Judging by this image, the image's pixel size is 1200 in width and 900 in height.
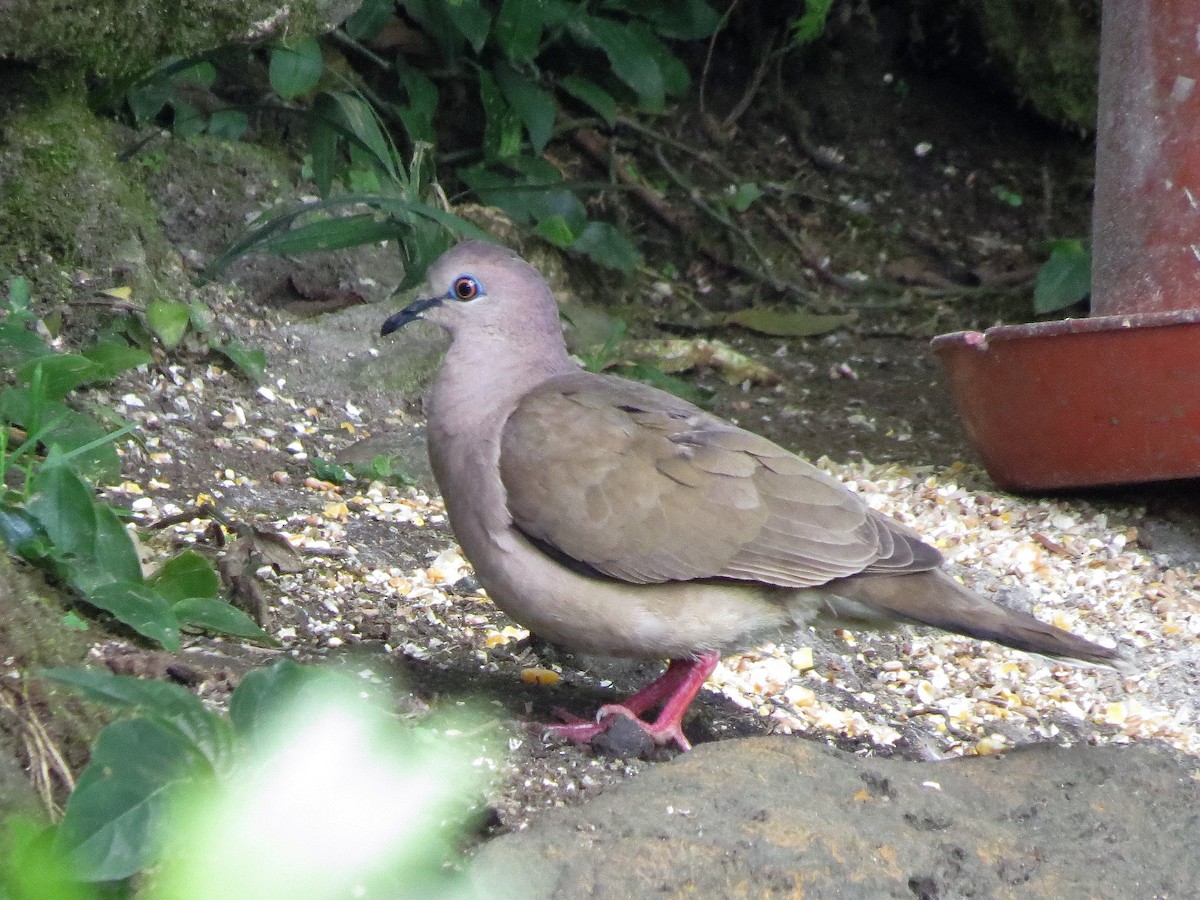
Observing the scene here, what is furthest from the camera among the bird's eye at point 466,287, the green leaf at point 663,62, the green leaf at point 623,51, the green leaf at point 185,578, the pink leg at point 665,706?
the green leaf at point 663,62

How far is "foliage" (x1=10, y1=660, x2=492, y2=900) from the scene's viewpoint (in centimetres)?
193

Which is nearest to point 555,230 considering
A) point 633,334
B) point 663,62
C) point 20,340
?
point 633,334

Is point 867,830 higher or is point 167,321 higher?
→ point 167,321

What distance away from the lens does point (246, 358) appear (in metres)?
4.70

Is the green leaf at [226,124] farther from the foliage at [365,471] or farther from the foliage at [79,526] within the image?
the foliage at [79,526]

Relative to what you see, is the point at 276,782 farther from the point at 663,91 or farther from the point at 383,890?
the point at 663,91

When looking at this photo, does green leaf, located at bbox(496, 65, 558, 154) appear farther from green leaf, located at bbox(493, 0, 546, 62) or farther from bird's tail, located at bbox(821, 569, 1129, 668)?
bird's tail, located at bbox(821, 569, 1129, 668)

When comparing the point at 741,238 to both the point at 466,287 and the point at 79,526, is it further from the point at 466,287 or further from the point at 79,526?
the point at 79,526

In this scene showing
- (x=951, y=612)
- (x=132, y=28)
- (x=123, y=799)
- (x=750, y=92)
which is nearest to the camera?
(x=123, y=799)

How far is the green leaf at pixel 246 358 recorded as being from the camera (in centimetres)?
469

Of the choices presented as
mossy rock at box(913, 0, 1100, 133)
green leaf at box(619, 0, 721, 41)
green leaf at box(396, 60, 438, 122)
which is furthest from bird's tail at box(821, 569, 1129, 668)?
mossy rock at box(913, 0, 1100, 133)

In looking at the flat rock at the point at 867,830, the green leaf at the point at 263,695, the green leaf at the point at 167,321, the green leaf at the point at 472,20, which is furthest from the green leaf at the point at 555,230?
the green leaf at the point at 263,695

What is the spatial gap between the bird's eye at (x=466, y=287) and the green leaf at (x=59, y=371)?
2.74 ft

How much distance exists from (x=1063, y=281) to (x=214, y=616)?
4359mm
